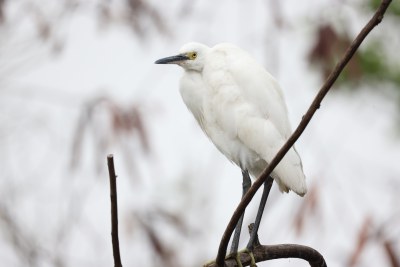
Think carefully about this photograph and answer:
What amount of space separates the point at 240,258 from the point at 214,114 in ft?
1.60

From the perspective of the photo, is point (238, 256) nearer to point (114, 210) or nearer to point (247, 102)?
point (247, 102)

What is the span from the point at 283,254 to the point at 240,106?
541 mm

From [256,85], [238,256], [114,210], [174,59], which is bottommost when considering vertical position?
[238,256]

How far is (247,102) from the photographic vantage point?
2365 millimetres

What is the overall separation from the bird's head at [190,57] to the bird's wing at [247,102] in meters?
0.03

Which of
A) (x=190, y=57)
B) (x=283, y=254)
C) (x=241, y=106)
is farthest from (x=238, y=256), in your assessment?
(x=190, y=57)

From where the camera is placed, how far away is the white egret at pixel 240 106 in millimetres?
2291

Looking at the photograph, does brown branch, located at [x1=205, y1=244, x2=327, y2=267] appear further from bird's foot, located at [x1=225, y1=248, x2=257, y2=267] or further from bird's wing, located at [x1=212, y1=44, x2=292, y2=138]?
bird's wing, located at [x1=212, y1=44, x2=292, y2=138]

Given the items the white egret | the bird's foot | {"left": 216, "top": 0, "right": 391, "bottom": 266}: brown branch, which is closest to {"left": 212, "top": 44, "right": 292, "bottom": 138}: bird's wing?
the white egret

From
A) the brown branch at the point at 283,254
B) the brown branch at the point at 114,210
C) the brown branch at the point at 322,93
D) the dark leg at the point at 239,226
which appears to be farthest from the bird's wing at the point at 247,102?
the brown branch at the point at 114,210

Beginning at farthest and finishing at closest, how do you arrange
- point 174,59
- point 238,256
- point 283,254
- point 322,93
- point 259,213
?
point 174,59
point 259,213
point 238,256
point 283,254
point 322,93

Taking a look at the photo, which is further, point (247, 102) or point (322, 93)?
point (247, 102)

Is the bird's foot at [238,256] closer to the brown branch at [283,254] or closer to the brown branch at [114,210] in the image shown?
the brown branch at [283,254]

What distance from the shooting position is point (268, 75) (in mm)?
2410
